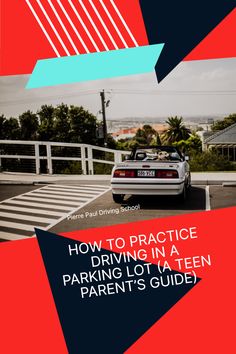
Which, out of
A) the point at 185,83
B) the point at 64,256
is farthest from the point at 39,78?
the point at 64,256

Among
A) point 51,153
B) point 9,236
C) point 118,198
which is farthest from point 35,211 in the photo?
point 118,198

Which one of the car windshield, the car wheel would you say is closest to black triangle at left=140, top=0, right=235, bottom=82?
the car windshield

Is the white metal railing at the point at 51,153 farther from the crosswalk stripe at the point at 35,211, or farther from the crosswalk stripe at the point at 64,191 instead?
the crosswalk stripe at the point at 35,211

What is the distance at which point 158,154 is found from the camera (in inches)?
177

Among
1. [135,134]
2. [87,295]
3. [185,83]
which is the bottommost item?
[87,295]

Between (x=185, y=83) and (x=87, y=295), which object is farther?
(x=185, y=83)

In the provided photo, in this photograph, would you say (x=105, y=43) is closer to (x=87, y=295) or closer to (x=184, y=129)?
(x=184, y=129)

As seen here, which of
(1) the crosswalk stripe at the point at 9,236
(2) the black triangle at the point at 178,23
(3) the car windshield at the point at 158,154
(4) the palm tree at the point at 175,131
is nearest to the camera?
(2) the black triangle at the point at 178,23

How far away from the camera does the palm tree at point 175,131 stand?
14.1 feet

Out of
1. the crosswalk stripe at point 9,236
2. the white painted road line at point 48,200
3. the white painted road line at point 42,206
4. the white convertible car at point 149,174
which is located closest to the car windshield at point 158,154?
the white convertible car at point 149,174

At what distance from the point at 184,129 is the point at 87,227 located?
4.60ft

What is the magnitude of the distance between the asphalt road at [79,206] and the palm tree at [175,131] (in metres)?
0.62

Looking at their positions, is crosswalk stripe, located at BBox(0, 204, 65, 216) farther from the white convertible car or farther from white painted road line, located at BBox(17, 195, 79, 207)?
the white convertible car

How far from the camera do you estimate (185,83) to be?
430 cm
